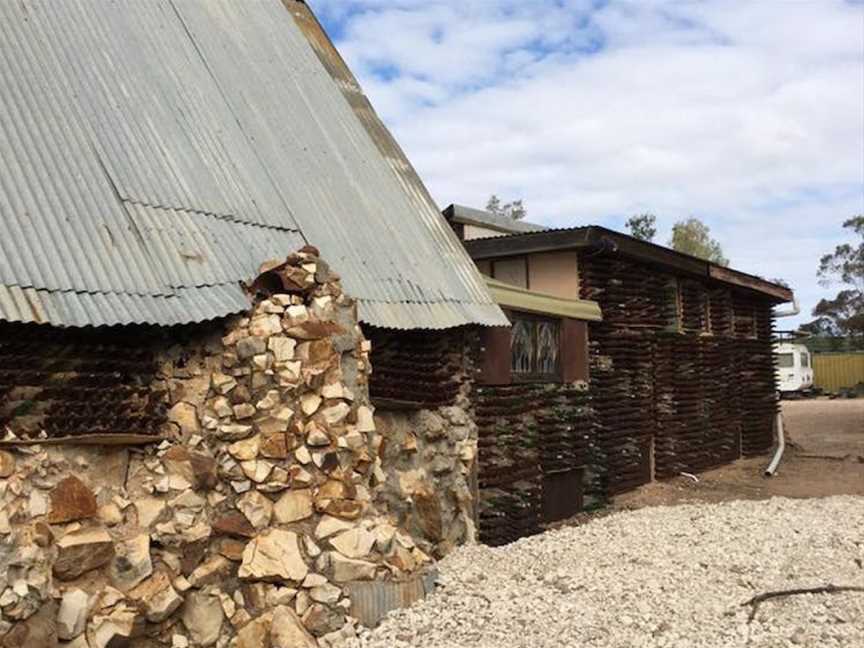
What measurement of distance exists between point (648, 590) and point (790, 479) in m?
10.5

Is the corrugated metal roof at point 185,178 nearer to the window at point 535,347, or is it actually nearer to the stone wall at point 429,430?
the stone wall at point 429,430

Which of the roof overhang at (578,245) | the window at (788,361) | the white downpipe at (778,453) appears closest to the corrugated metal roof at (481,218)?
the roof overhang at (578,245)

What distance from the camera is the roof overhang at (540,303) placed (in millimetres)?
9875

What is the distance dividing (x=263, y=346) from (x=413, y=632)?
1963 millimetres

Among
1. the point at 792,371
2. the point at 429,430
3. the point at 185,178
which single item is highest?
the point at 185,178

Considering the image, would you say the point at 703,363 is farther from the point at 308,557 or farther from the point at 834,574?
the point at 308,557

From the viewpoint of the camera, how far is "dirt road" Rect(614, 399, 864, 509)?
13.1 m

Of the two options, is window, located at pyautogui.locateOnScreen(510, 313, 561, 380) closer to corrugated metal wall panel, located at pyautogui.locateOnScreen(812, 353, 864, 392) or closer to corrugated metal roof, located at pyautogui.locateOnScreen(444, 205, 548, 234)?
corrugated metal roof, located at pyautogui.locateOnScreen(444, 205, 548, 234)

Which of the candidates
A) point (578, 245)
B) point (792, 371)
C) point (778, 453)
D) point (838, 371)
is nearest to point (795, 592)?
point (578, 245)

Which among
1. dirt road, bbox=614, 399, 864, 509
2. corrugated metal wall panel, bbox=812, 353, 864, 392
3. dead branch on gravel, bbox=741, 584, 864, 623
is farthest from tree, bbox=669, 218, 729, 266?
dead branch on gravel, bbox=741, 584, 864, 623

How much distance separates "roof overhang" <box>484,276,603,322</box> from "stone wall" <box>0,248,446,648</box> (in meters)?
3.76

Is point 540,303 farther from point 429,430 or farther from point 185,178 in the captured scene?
point 185,178

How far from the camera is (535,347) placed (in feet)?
35.5

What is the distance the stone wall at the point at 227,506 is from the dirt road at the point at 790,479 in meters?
7.14
